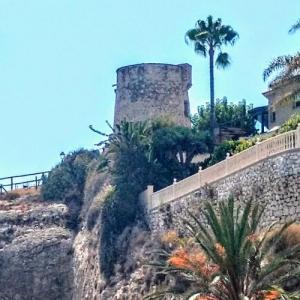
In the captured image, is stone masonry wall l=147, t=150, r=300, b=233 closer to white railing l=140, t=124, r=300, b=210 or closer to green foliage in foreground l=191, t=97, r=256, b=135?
white railing l=140, t=124, r=300, b=210

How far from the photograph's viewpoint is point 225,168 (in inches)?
2012

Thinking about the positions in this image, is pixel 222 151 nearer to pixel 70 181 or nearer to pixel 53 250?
pixel 53 250

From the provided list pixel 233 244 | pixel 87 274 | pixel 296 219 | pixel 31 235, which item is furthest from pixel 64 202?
pixel 233 244

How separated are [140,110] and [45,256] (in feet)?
34.9

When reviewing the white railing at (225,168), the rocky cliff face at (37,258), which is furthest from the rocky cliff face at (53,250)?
the white railing at (225,168)

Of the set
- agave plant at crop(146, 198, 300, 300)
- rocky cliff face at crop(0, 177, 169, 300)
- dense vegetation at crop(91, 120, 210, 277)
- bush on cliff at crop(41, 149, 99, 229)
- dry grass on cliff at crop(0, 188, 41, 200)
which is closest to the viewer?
agave plant at crop(146, 198, 300, 300)

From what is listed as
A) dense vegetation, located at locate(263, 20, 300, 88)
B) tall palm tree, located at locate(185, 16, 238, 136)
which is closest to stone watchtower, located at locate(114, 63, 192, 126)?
tall palm tree, located at locate(185, 16, 238, 136)

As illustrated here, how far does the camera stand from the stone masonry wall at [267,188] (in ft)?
148

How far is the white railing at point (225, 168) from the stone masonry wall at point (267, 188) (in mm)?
273

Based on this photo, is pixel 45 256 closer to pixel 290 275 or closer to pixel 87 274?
pixel 87 274

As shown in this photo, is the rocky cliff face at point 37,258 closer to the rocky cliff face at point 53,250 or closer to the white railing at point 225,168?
the rocky cliff face at point 53,250

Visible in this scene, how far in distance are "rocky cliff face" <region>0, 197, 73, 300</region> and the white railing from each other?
746 centimetres

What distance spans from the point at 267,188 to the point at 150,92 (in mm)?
23611

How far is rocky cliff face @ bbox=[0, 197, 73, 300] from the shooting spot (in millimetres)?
63750
